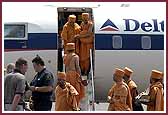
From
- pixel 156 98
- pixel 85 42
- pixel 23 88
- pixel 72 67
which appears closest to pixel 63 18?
pixel 85 42

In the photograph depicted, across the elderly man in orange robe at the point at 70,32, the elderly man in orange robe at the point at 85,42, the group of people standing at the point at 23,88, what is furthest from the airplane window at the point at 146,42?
the group of people standing at the point at 23,88

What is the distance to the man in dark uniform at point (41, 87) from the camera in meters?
12.6

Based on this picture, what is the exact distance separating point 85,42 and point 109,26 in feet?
3.97

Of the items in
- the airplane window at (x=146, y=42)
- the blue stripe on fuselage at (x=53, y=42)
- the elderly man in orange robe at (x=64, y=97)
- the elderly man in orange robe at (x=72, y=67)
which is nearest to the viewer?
the elderly man in orange robe at (x=64, y=97)

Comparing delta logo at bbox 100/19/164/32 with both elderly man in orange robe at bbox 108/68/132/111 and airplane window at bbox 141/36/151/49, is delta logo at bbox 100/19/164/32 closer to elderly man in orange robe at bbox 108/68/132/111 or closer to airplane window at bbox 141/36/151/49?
airplane window at bbox 141/36/151/49

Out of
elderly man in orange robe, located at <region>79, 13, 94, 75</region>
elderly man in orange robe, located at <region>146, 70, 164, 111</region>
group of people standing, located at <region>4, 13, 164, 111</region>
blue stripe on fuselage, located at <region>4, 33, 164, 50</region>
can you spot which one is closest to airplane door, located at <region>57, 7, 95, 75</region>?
elderly man in orange robe, located at <region>79, 13, 94, 75</region>

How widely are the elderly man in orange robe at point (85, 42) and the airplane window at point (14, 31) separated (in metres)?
1.83

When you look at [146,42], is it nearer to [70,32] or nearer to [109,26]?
[109,26]

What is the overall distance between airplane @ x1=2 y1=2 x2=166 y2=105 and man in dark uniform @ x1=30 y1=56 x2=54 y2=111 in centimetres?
578

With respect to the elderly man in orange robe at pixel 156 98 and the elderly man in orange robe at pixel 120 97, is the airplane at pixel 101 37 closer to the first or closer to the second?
the elderly man in orange robe at pixel 120 97

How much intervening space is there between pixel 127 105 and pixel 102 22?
21.6ft

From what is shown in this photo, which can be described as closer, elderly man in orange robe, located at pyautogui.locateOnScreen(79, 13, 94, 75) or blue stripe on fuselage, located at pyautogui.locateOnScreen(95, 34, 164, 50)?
elderly man in orange robe, located at pyautogui.locateOnScreen(79, 13, 94, 75)

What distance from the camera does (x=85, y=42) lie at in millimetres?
18125

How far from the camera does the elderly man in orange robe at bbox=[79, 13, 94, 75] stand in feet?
59.1
